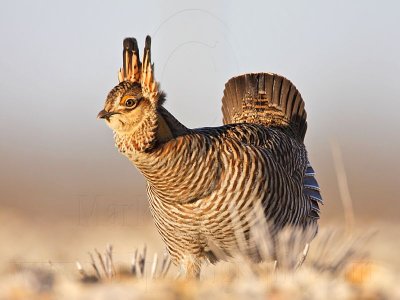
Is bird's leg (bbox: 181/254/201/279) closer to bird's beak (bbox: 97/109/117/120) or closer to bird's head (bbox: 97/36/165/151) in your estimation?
bird's head (bbox: 97/36/165/151)

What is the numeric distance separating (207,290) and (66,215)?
9295 mm

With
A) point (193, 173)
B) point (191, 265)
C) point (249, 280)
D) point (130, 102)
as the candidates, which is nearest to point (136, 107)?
point (130, 102)

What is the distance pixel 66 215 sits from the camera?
1195 cm

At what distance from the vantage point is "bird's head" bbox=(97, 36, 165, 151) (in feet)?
16.2

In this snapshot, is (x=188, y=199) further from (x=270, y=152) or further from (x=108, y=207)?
(x=108, y=207)

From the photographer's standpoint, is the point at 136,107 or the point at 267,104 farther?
the point at 267,104

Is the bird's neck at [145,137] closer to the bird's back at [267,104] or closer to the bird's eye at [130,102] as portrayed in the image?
the bird's eye at [130,102]

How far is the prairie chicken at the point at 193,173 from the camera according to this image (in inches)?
197

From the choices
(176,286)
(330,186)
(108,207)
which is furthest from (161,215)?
(330,186)

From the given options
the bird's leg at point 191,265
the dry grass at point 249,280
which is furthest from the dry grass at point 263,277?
the bird's leg at point 191,265

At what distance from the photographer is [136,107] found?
498 cm

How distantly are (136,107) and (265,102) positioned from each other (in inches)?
104

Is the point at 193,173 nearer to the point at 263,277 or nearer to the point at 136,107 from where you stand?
the point at 136,107

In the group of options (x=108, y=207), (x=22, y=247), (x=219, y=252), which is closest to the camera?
(x=219, y=252)
